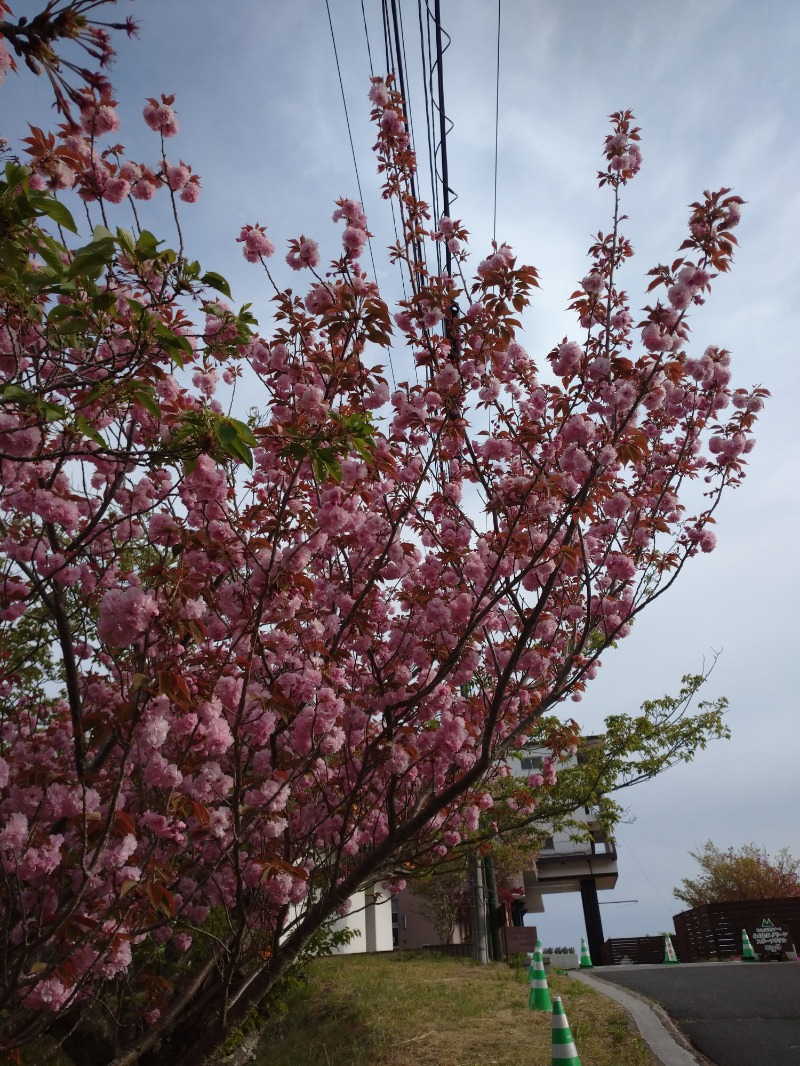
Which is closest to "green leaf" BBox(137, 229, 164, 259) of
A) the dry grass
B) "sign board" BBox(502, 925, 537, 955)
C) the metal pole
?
the dry grass

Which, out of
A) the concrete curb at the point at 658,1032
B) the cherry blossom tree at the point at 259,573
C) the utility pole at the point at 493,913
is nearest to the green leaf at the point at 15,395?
the cherry blossom tree at the point at 259,573

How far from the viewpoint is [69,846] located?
4.00 meters

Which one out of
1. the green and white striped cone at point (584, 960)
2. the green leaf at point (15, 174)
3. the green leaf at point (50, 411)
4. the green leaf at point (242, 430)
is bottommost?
the green and white striped cone at point (584, 960)

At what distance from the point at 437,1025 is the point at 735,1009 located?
2.95 m

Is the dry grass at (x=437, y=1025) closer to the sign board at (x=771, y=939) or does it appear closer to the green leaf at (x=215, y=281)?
the green leaf at (x=215, y=281)

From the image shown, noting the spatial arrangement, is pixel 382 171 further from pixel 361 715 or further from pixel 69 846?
pixel 69 846

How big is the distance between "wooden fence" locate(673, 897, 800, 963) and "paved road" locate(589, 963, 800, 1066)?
393cm

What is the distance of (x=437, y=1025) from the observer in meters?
6.52

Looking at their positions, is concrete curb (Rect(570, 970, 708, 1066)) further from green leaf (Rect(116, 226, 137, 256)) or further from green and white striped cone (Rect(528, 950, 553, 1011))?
green leaf (Rect(116, 226, 137, 256))

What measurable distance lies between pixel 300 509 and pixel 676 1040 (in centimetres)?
527

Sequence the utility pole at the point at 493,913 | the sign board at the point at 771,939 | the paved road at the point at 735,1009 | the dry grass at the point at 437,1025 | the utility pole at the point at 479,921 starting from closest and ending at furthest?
the paved road at the point at 735,1009, the dry grass at the point at 437,1025, the utility pole at the point at 479,921, the sign board at the point at 771,939, the utility pole at the point at 493,913

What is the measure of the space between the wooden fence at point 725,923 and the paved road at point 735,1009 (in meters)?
3.93

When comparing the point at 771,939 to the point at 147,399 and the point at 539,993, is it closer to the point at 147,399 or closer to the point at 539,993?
the point at 539,993

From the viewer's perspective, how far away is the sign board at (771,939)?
13.2m
